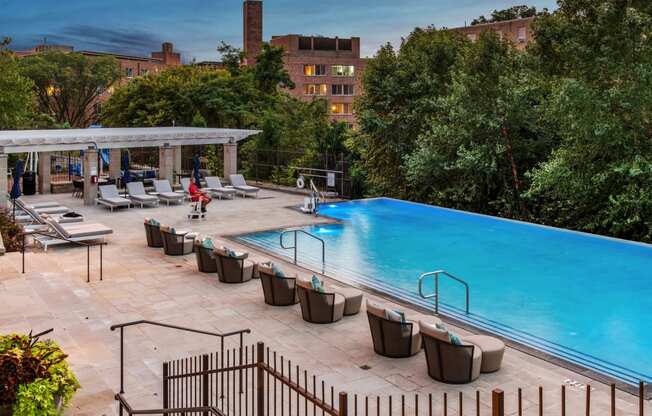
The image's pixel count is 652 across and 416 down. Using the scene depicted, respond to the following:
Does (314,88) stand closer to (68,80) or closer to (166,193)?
(68,80)

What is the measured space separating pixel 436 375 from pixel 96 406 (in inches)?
175

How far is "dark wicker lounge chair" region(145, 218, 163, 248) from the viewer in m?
18.3

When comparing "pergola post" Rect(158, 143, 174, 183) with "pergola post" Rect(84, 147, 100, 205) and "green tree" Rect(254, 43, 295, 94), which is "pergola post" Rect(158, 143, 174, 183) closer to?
"pergola post" Rect(84, 147, 100, 205)

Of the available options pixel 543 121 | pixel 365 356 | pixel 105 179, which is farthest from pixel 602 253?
pixel 105 179

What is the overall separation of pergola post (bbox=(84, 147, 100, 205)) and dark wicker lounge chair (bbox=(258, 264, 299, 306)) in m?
15.3

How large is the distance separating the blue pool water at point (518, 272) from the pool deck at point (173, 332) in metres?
1.52

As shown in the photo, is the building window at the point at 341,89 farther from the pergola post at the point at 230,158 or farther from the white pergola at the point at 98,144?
the pergola post at the point at 230,158

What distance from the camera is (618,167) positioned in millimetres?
20953

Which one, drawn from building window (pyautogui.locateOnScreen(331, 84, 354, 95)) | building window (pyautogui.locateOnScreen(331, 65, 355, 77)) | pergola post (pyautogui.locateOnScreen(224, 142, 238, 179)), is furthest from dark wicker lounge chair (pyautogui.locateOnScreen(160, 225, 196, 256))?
building window (pyautogui.locateOnScreen(331, 65, 355, 77))

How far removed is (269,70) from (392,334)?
4629 centimetres

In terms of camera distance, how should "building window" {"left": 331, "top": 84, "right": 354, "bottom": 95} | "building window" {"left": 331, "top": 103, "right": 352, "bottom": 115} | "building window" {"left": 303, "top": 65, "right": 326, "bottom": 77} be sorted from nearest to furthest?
"building window" {"left": 303, "top": 65, "right": 326, "bottom": 77}, "building window" {"left": 331, "top": 103, "right": 352, "bottom": 115}, "building window" {"left": 331, "top": 84, "right": 354, "bottom": 95}

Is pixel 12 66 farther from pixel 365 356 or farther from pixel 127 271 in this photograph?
pixel 365 356

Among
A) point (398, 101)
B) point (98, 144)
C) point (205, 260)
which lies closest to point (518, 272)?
point (205, 260)

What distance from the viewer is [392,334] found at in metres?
10.1
